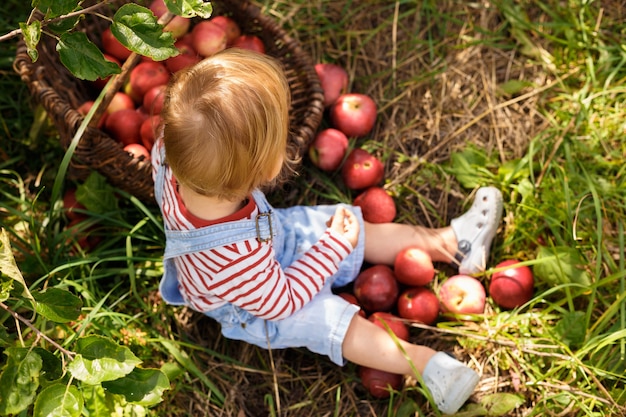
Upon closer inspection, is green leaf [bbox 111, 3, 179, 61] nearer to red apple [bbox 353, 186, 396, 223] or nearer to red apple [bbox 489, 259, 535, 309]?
red apple [bbox 353, 186, 396, 223]

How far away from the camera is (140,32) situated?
1.57 metres

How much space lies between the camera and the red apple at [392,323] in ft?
9.21

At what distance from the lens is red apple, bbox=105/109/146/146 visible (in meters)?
3.10

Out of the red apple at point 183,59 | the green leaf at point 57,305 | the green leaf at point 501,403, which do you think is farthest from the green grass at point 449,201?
the green leaf at point 57,305

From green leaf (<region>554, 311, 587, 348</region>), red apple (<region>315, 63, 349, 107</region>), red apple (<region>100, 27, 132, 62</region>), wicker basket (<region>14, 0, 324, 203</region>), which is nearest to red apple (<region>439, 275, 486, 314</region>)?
green leaf (<region>554, 311, 587, 348</region>)

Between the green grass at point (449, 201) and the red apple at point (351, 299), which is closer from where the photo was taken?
the green grass at point (449, 201)

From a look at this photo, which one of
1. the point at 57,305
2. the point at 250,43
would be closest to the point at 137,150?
the point at 250,43

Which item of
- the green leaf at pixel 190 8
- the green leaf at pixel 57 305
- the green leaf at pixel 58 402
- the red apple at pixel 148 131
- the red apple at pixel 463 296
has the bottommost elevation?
the red apple at pixel 463 296

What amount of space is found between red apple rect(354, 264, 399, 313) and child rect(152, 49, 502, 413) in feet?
0.22

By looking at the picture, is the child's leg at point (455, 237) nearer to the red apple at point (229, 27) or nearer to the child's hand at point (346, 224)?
the child's hand at point (346, 224)

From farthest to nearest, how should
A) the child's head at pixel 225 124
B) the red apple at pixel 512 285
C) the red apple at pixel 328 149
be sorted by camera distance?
the red apple at pixel 328 149, the red apple at pixel 512 285, the child's head at pixel 225 124

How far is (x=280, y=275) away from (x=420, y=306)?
2.61 ft

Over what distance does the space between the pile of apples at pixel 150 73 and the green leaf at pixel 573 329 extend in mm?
2088

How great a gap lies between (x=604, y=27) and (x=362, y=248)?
1956 millimetres
